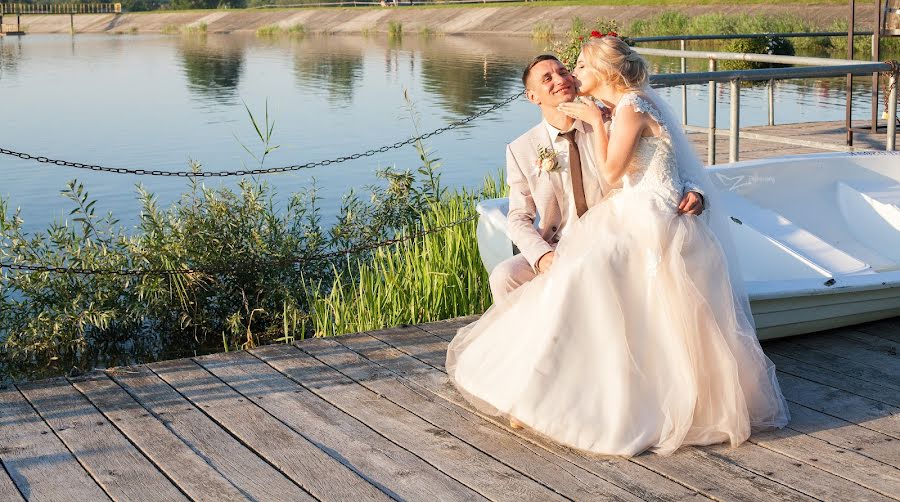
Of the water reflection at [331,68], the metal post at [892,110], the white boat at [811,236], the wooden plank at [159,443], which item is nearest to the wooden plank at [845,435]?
the white boat at [811,236]

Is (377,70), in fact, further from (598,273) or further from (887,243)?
(598,273)

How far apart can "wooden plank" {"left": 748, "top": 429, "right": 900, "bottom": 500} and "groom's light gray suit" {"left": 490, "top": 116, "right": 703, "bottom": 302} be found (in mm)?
1022

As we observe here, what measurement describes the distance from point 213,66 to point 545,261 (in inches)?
1080

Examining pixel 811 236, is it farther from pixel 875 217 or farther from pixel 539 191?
pixel 539 191

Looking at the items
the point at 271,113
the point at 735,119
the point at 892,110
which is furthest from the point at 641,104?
the point at 271,113

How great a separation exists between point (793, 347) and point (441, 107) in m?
13.9

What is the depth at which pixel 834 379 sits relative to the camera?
13.9 feet

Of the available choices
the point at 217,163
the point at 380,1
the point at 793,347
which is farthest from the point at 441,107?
the point at 380,1

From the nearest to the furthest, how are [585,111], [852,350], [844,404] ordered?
1. [585,111]
2. [844,404]
3. [852,350]

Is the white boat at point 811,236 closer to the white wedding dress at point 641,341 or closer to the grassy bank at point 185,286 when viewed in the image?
the white wedding dress at point 641,341

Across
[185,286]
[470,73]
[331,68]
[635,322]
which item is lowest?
[185,286]

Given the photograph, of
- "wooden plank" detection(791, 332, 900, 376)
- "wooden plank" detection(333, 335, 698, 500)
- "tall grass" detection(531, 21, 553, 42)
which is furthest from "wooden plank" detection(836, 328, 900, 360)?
"tall grass" detection(531, 21, 553, 42)

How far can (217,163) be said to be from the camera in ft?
44.7

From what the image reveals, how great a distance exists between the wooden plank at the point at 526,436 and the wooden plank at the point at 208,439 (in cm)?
78
